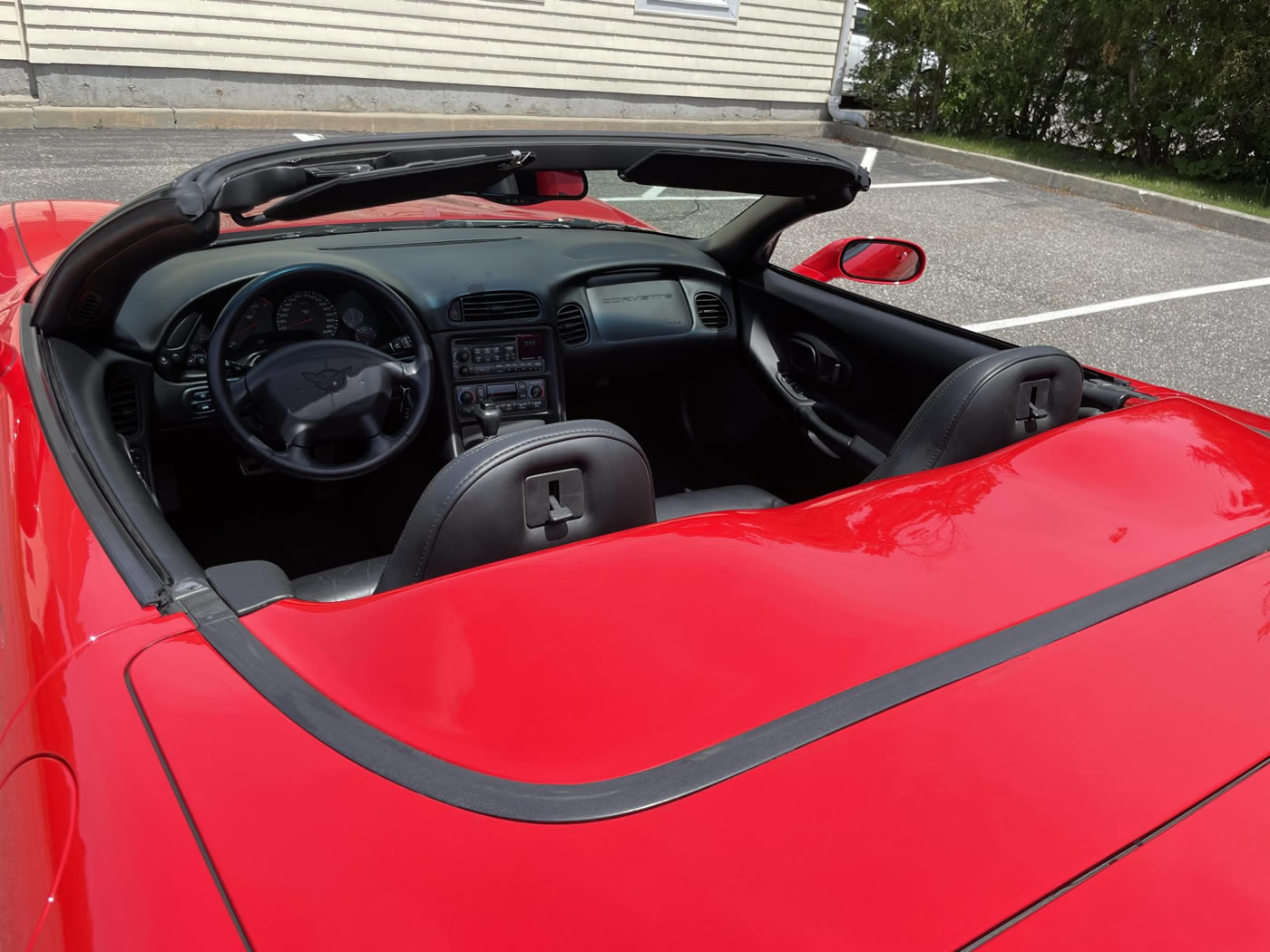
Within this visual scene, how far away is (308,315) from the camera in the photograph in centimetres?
262

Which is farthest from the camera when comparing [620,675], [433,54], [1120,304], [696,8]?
[696,8]

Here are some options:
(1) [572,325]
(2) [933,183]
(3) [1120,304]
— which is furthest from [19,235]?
(2) [933,183]

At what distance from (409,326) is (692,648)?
1.79m

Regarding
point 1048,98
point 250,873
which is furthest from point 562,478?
point 1048,98

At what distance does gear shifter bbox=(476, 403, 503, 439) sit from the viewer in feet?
10.1

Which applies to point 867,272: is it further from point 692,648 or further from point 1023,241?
point 1023,241

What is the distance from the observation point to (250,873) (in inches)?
35.3

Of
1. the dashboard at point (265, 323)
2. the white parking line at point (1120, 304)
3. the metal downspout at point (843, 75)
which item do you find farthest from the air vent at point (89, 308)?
the metal downspout at point (843, 75)

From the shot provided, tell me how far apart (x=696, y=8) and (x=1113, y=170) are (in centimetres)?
580

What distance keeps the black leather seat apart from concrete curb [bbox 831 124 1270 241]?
9862 millimetres

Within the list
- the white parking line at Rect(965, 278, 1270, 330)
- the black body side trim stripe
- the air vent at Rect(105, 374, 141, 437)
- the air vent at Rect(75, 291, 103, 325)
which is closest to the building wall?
the white parking line at Rect(965, 278, 1270, 330)

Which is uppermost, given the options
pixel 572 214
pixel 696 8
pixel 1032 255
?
pixel 696 8

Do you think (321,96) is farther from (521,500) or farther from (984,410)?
(521,500)

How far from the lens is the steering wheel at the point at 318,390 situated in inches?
95.0
